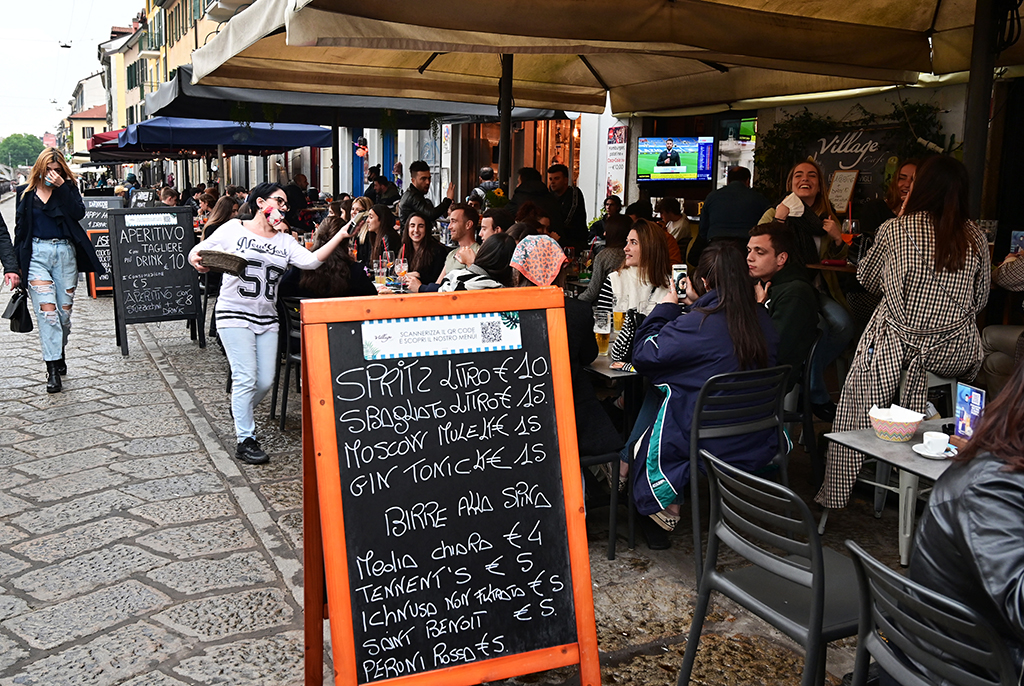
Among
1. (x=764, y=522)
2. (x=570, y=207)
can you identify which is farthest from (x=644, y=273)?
(x=570, y=207)

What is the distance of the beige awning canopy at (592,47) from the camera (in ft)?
13.9

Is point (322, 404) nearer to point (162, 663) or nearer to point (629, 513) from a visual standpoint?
point (162, 663)

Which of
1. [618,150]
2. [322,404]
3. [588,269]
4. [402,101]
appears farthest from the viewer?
[618,150]

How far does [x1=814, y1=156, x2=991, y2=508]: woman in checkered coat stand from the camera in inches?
159

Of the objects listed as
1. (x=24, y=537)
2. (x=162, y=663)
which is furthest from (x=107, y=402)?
(x=162, y=663)

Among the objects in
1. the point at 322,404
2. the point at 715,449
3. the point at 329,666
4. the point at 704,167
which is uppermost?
the point at 704,167

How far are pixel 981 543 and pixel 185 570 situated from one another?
325cm

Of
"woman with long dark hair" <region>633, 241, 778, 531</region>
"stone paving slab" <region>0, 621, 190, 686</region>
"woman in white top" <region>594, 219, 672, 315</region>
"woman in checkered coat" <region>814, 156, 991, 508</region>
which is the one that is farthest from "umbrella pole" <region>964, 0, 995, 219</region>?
"stone paving slab" <region>0, 621, 190, 686</region>

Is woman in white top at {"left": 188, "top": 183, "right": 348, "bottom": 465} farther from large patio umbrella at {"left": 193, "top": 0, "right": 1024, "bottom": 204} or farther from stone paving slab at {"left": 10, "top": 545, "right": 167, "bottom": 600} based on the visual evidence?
stone paving slab at {"left": 10, "top": 545, "right": 167, "bottom": 600}

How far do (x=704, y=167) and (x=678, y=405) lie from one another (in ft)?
27.7

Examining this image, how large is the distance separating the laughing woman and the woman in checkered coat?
5.87 metres

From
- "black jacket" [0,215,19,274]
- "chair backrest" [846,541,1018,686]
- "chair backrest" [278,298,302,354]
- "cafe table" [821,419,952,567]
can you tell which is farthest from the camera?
"black jacket" [0,215,19,274]

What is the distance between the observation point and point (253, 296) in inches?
202

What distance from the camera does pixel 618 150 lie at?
42.2ft
